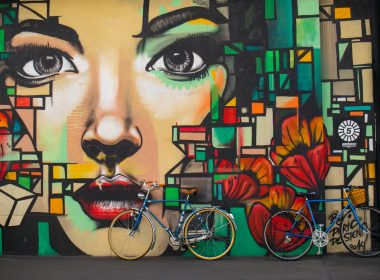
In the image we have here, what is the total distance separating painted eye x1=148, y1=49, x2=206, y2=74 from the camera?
321 inches

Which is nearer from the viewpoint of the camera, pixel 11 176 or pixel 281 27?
pixel 281 27

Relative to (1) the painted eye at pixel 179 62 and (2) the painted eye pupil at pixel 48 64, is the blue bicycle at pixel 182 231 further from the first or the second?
(2) the painted eye pupil at pixel 48 64

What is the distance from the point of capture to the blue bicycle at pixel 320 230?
774 cm

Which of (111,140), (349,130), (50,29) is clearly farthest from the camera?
(50,29)

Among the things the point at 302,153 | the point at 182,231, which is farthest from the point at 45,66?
the point at 302,153

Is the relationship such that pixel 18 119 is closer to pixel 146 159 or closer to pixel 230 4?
pixel 146 159

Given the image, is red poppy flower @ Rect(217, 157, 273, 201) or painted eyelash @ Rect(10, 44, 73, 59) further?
painted eyelash @ Rect(10, 44, 73, 59)

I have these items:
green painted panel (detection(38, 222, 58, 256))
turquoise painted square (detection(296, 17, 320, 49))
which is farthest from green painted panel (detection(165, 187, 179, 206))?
turquoise painted square (detection(296, 17, 320, 49))

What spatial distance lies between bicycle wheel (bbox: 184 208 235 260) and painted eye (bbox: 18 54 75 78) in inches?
118

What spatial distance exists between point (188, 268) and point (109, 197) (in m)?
1.70

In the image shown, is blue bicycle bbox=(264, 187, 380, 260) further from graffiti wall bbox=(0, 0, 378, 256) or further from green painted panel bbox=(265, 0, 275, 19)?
green painted panel bbox=(265, 0, 275, 19)

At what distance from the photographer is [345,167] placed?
8.12 m

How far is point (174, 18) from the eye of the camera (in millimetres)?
8203

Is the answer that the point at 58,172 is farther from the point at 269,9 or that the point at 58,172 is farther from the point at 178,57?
the point at 269,9
